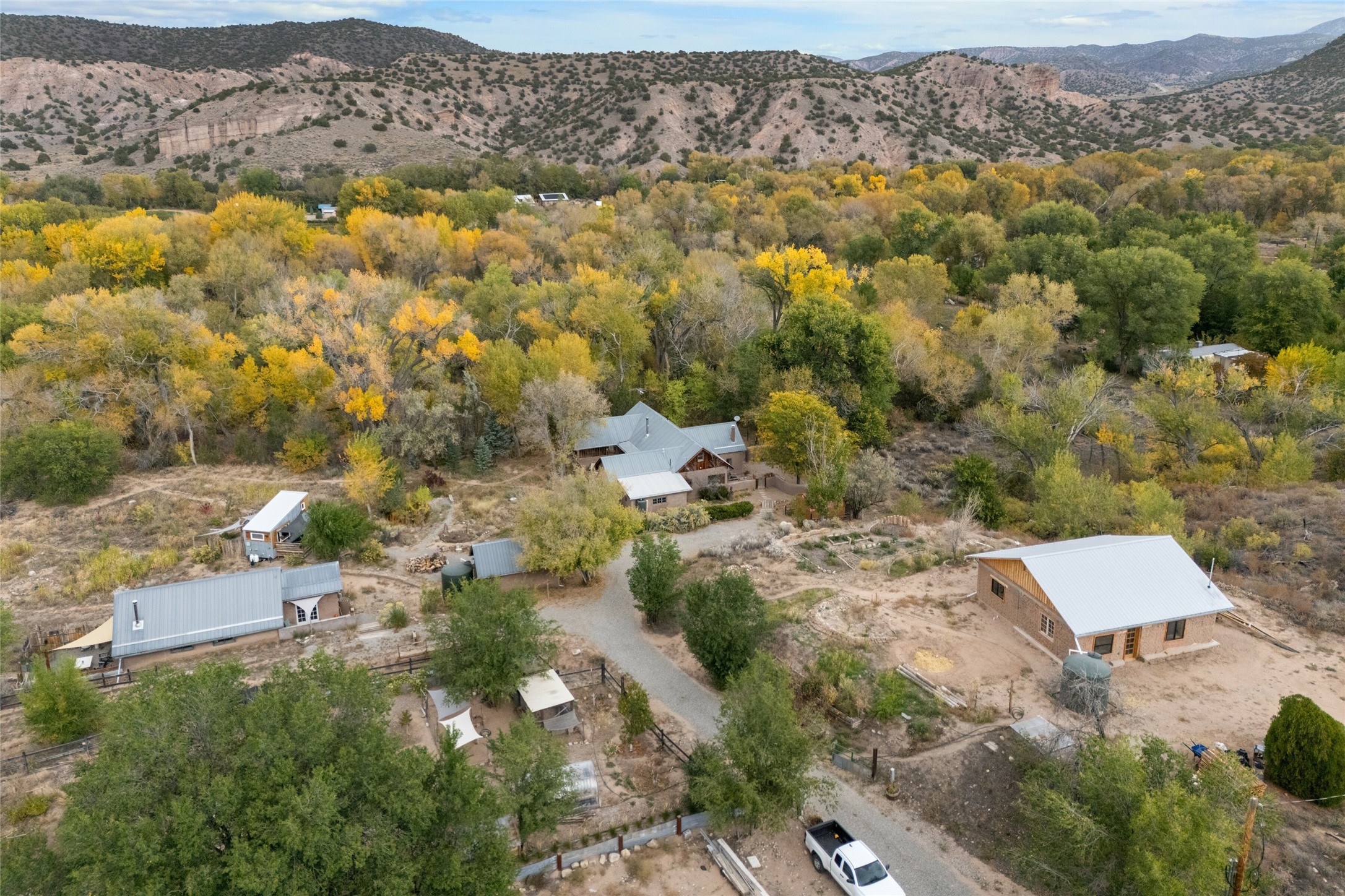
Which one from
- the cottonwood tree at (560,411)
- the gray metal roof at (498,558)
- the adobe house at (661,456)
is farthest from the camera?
the cottonwood tree at (560,411)

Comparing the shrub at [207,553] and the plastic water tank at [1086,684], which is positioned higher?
the plastic water tank at [1086,684]

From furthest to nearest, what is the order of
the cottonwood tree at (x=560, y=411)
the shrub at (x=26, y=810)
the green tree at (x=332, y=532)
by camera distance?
the cottonwood tree at (x=560, y=411)
the green tree at (x=332, y=532)
the shrub at (x=26, y=810)

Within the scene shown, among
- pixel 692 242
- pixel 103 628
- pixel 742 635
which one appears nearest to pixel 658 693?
pixel 742 635

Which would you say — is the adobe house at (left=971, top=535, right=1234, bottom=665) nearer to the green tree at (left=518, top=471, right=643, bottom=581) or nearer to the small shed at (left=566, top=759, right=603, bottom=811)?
the green tree at (left=518, top=471, right=643, bottom=581)

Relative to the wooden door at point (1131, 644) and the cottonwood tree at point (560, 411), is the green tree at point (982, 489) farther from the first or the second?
the cottonwood tree at point (560, 411)

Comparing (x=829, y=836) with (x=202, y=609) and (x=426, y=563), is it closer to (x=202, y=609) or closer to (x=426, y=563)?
(x=426, y=563)

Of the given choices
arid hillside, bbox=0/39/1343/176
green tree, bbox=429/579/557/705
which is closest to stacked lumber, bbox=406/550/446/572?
green tree, bbox=429/579/557/705

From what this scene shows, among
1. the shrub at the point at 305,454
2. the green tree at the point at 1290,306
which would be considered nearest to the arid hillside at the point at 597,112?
the green tree at the point at 1290,306
